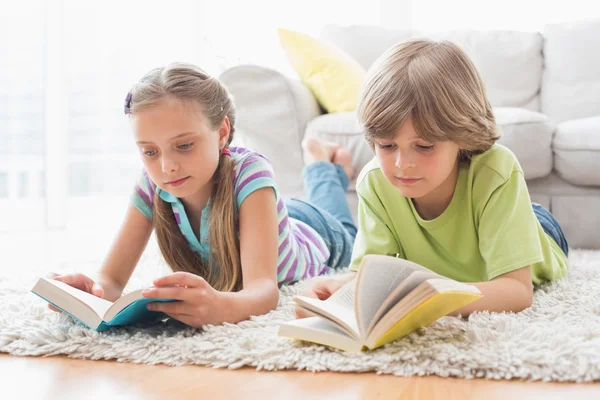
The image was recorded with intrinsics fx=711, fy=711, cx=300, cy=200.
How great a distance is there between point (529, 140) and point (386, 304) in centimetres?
161

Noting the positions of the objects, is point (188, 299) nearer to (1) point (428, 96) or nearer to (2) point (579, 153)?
(1) point (428, 96)

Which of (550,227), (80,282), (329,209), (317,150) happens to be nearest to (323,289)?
(80,282)

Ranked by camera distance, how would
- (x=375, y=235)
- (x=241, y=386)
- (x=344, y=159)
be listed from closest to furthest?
(x=241, y=386) < (x=375, y=235) < (x=344, y=159)

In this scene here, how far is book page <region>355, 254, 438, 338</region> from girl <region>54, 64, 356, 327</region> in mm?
294

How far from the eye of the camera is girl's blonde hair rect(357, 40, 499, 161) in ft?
4.24

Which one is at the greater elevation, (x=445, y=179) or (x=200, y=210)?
(x=445, y=179)

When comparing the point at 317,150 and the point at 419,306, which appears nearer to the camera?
the point at 419,306

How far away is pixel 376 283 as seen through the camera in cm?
104

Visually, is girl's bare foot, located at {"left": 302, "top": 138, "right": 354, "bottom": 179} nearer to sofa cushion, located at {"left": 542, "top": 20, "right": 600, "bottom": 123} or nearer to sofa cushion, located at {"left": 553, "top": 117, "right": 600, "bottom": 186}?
sofa cushion, located at {"left": 553, "top": 117, "right": 600, "bottom": 186}

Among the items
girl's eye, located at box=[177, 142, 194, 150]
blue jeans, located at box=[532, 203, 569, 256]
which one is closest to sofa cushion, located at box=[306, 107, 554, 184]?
blue jeans, located at box=[532, 203, 569, 256]

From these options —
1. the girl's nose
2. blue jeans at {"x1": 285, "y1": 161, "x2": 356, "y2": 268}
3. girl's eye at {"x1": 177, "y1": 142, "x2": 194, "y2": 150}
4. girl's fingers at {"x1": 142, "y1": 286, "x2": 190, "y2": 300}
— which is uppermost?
girl's eye at {"x1": 177, "y1": 142, "x2": 194, "y2": 150}

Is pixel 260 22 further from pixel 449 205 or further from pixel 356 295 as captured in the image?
pixel 356 295

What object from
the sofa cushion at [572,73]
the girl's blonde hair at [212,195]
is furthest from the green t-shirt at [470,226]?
the sofa cushion at [572,73]

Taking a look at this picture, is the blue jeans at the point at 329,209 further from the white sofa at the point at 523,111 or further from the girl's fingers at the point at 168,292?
the girl's fingers at the point at 168,292
